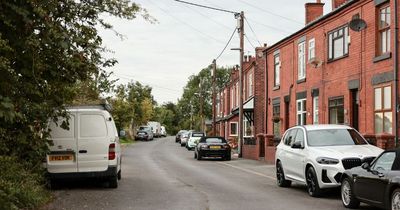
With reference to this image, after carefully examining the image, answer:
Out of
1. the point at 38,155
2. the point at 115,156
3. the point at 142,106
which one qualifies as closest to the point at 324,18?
the point at 115,156

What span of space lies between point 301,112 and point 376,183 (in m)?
17.8

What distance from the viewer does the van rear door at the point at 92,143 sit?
1412cm

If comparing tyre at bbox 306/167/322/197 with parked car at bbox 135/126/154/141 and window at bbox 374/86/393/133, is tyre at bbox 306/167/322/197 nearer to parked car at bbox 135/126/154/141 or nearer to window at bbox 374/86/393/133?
window at bbox 374/86/393/133

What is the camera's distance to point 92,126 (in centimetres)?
1438

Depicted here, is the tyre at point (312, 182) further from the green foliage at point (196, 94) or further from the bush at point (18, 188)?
the green foliage at point (196, 94)

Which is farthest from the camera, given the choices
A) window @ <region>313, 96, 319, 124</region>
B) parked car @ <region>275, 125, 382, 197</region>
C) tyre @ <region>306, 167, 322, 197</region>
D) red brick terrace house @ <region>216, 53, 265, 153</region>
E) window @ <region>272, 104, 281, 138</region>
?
red brick terrace house @ <region>216, 53, 265, 153</region>

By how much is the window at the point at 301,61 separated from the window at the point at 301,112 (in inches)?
46.6

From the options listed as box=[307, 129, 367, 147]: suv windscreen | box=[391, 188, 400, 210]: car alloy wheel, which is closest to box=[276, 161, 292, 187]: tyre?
box=[307, 129, 367, 147]: suv windscreen

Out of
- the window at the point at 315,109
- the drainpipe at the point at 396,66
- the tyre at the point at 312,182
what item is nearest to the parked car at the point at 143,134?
the window at the point at 315,109

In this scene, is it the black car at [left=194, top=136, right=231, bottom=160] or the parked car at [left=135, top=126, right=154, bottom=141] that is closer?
the black car at [left=194, top=136, right=231, bottom=160]

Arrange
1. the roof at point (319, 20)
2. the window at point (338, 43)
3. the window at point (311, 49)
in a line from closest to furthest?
1. the roof at point (319, 20)
2. the window at point (338, 43)
3. the window at point (311, 49)

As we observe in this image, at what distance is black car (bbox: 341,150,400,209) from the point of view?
375 inches

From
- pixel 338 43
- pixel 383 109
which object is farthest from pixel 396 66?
pixel 338 43

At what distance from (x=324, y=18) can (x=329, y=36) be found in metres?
0.78
